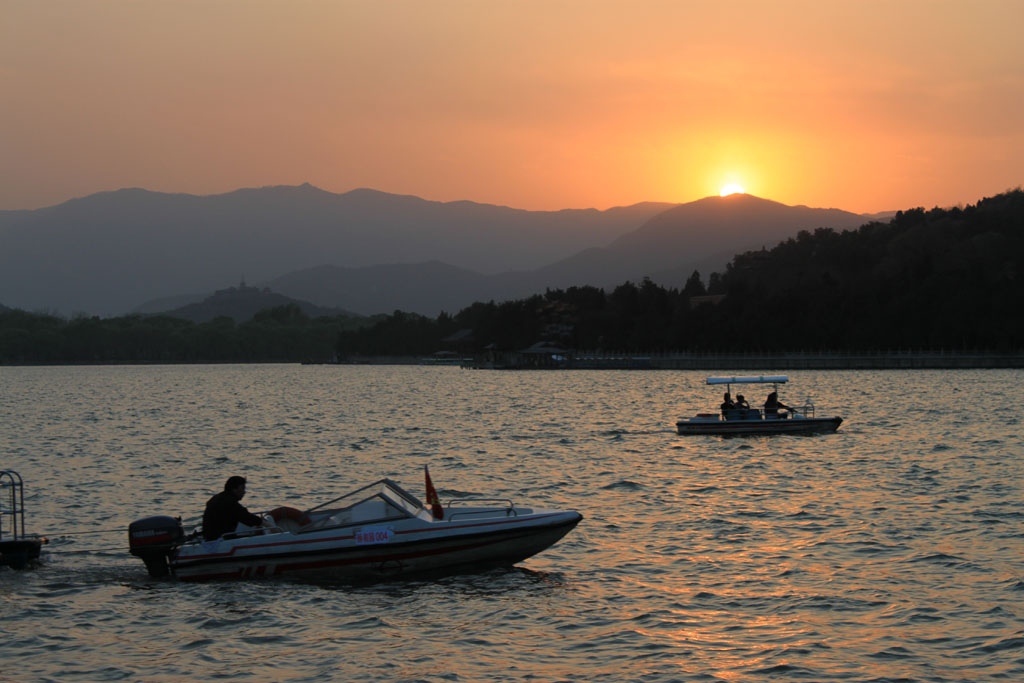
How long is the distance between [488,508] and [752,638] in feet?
23.4

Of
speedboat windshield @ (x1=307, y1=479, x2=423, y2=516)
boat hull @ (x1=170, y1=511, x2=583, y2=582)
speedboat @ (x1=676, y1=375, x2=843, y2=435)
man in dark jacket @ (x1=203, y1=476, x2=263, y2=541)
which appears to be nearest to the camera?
boat hull @ (x1=170, y1=511, x2=583, y2=582)

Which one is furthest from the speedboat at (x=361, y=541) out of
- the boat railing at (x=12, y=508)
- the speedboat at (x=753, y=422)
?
the speedboat at (x=753, y=422)

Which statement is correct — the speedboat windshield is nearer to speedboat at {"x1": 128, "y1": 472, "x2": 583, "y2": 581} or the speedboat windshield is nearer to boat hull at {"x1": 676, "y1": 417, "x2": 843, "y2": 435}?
speedboat at {"x1": 128, "y1": 472, "x2": 583, "y2": 581}

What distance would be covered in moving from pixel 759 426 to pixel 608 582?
3396 centimetres

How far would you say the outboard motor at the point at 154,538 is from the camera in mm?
22828

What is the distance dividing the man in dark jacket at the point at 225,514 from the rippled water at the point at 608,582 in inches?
46.5

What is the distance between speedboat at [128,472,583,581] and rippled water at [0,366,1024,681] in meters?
0.46

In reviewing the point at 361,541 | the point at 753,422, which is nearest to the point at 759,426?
the point at 753,422

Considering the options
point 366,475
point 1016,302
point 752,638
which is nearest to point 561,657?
point 752,638

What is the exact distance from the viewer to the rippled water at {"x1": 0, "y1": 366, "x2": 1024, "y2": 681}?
55.9 feet

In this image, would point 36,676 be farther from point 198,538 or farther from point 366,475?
point 366,475

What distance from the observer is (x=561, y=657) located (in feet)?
56.0

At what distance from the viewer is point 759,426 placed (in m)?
54.3

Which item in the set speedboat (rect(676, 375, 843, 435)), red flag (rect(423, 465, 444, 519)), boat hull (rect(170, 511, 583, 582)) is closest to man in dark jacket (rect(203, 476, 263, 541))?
boat hull (rect(170, 511, 583, 582))
